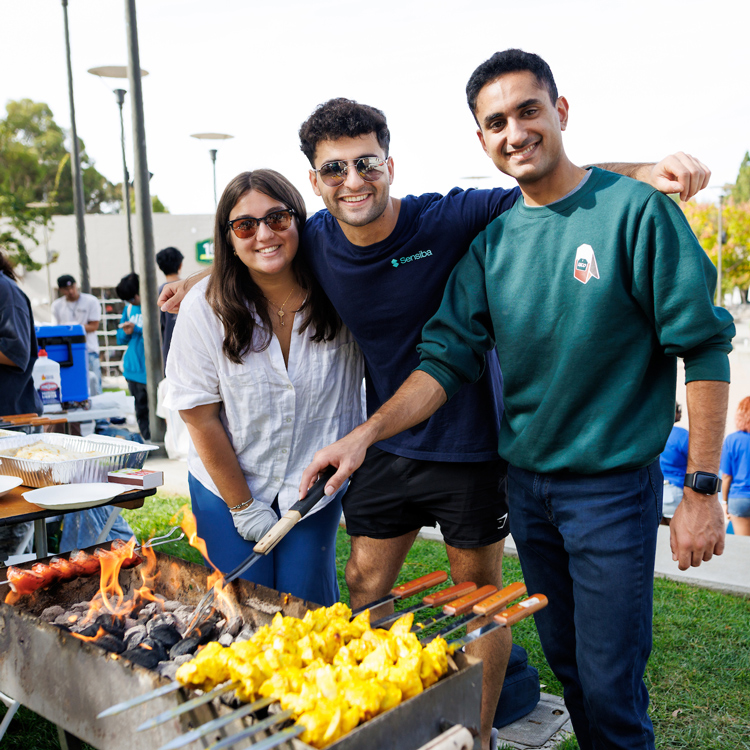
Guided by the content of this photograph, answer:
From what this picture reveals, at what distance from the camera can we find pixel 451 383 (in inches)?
91.1

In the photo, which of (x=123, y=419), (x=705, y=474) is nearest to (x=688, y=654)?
(x=705, y=474)

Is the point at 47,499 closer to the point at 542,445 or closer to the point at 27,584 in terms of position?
the point at 27,584

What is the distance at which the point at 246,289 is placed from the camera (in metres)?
2.70

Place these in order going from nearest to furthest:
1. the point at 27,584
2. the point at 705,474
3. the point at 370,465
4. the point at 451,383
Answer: the point at 705,474, the point at 27,584, the point at 451,383, the point at 370,465

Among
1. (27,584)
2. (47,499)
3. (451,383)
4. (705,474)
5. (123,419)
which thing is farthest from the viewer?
(123,419)

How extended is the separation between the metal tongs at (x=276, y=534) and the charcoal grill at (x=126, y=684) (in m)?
0.12

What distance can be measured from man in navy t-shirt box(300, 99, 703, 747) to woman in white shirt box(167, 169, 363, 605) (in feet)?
0.44

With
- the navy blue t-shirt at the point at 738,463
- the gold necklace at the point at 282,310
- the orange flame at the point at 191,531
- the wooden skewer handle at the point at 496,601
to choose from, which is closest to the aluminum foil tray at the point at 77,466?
the orange flame at the point at 191,531

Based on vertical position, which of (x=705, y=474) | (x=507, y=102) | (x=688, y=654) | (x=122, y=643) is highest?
(x=507, y=102)

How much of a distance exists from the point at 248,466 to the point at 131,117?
599 cm

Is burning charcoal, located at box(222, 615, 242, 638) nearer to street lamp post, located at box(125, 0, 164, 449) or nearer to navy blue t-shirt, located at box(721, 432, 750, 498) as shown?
navy blue t-shirt, located at box(721, 432, 750, 498)

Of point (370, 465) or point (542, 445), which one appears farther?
point (370, 465)

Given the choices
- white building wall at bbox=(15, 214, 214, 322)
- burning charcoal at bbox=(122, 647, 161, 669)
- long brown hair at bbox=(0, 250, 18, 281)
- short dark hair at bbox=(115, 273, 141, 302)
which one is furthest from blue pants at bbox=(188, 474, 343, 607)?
white building wall at bbox=(15, 214, 214, 322)

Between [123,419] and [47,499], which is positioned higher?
[47,499]
